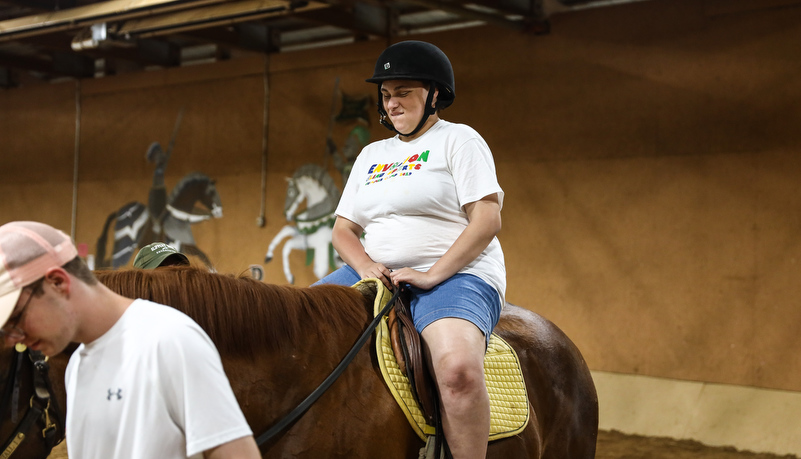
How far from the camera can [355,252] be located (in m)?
2.60

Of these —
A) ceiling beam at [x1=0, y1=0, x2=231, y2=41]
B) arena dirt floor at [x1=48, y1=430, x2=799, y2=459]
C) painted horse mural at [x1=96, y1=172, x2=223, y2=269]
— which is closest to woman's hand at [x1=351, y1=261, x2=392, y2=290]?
arena dirt floor at [x1=48, y1=430, x2=799, y2=459]

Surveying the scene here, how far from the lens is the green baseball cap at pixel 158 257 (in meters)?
2.46

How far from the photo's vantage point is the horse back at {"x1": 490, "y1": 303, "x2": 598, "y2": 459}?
9.44 feet

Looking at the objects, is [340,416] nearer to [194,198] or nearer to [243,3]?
[243,3]

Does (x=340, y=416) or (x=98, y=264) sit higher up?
(x=340, y=416)

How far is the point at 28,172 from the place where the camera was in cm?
1038

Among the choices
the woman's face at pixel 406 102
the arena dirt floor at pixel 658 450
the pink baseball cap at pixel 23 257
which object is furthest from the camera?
the arena dirt floor at pixel 658 450

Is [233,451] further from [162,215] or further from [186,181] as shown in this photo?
[162,215]

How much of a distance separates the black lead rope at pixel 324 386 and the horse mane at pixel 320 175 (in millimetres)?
5475

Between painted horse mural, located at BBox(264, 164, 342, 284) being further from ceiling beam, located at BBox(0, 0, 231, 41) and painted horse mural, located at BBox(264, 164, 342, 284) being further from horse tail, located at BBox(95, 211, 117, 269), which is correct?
horse tail, located at BBox(95, 211, 117, 269)

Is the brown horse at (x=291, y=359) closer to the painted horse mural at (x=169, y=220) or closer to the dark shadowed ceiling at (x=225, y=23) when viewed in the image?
the dark shadowed ceiling at (x=225, y=23)

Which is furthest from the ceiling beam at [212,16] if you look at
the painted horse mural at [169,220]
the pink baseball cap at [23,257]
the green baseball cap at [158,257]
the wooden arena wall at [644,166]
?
the pink baseball cap at [23,257]

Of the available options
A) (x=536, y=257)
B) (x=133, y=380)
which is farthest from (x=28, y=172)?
(x=133, y=380)

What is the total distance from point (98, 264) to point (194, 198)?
1898 mm
